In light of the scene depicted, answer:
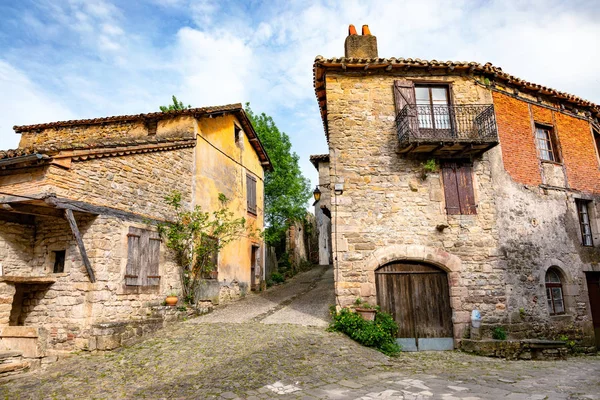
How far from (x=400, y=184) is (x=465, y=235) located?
6.78 feet

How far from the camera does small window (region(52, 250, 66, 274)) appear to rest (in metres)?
8.25

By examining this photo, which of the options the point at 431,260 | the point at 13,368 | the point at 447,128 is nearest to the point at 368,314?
the point at 431,260

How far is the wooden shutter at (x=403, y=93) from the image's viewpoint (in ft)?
32.6

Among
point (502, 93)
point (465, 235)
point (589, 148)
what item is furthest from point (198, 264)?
point (589, 148)

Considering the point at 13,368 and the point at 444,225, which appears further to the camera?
the point at 444,225

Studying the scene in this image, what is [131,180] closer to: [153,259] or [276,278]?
[153,259]

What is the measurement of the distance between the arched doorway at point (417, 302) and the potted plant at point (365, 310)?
1.52ft

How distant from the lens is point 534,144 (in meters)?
10.9

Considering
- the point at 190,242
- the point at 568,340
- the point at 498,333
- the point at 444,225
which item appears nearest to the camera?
the point at 498,333

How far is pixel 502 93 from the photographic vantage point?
10656mm

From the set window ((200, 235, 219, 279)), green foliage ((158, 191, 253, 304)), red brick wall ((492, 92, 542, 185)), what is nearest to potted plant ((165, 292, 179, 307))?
green foliage ((158, 191, 253, 304))

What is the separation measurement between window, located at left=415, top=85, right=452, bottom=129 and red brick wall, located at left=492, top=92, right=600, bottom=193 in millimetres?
1603

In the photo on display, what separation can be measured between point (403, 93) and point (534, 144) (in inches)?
174

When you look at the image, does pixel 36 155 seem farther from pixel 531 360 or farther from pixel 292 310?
pixel 531 360
